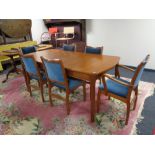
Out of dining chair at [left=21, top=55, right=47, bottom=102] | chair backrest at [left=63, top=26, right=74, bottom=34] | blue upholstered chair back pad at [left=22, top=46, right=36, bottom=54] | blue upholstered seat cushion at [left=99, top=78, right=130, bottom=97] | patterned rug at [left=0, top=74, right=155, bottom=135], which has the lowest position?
patterned rug at [left=0, top=74, right=155, bottom=135]

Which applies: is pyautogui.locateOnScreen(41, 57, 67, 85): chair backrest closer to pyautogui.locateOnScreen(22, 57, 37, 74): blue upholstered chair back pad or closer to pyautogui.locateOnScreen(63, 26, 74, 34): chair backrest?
pyautogui.locateOnScreen(22, 57, 37, 74): blue upholstered chair back pad

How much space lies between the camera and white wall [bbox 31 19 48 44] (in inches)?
199

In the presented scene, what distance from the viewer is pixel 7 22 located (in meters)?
4.31

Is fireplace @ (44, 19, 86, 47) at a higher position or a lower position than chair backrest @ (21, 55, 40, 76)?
higher

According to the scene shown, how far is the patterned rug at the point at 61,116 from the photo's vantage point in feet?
6.13

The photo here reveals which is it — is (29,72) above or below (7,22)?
below

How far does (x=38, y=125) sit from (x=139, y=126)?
4.22ft

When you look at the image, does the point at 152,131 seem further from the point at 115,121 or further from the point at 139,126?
the point at 115,121

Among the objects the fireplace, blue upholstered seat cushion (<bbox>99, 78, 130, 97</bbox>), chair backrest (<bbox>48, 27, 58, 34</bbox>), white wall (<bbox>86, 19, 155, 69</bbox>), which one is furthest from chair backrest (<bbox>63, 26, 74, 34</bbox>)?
blue upholstered seat cushion (<bbox>99, 78, 130, 97</bbox>)

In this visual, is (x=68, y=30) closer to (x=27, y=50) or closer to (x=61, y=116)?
(x=27, y=50)

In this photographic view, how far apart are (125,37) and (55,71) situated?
2.53 meters

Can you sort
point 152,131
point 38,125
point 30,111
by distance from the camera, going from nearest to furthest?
point 152,131, point 38,125, point 30,111

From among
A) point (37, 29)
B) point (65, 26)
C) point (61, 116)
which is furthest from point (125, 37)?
point (37, 29)
